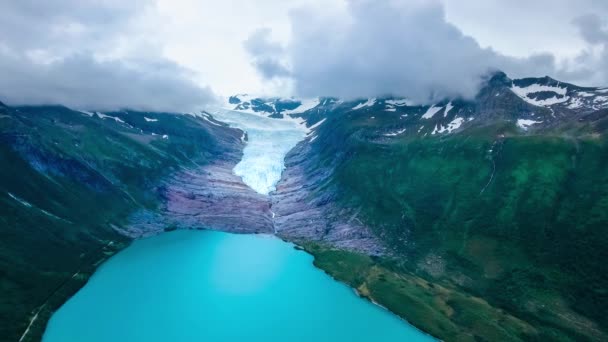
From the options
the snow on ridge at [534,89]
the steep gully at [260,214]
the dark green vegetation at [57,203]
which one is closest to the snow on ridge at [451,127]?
the snow on ridge at [534,89]

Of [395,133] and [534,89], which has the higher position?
[534,89]

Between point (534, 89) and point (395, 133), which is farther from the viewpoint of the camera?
point (395, 133)

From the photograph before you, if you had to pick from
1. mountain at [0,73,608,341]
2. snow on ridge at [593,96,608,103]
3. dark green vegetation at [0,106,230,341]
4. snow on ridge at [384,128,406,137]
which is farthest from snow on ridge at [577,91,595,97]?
dark green vegetation at [0,106,230,341]

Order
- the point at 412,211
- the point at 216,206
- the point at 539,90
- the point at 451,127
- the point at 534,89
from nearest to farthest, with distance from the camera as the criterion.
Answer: the point at 412,211 → the point at 216,206 → the point at 451,127 → the point at 539,90 → the point at 534,89

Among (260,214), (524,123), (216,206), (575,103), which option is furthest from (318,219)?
(575,103)

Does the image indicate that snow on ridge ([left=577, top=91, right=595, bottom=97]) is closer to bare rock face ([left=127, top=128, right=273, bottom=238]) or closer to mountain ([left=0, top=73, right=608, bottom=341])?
mountain ([left=0, top=73, right=608, bottom=341])

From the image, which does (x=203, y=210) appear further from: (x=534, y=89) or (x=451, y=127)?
(x=534, y=89)

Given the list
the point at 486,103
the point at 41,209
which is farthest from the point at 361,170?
the point at 41,209

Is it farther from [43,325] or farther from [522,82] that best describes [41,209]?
[522,82]
